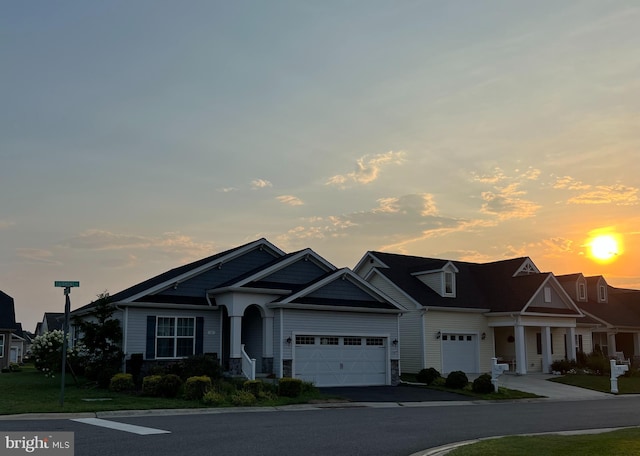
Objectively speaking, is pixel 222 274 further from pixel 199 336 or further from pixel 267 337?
pixel 267 337

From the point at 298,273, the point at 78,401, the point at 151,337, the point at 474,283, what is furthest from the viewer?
the point at 474,283

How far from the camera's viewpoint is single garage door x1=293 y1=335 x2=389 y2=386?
28.8 metres

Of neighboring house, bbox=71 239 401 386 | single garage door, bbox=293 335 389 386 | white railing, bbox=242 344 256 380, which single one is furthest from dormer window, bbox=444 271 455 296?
white railing, bbox=242 344 256 380

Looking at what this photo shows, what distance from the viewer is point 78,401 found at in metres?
20.3

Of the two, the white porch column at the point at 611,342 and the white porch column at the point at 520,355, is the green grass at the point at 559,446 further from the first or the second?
the white porch column at the point at 611,342

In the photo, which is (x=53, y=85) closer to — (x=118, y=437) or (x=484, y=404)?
(x=118, y=437)

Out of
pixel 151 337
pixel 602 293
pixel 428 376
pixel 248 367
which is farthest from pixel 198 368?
pixel 602 293

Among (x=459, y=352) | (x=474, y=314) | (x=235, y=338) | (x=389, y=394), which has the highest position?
(x=474, y=314)

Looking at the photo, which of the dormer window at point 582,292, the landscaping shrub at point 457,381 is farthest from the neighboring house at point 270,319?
the dormer window at point 582,292

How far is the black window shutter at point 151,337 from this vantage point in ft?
89.9

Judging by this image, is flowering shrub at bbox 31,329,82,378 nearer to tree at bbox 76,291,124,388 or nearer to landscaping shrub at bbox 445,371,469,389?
tree at bbox 76,291,124,388

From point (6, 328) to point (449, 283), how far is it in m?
29.3

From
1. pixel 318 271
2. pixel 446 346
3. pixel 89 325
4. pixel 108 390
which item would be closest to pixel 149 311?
pixel 89 325

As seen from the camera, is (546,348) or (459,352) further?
(546,348)
